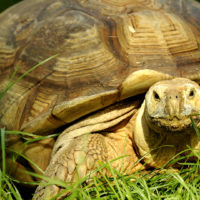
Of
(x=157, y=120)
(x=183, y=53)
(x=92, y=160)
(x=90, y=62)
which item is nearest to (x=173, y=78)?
(x=183, y=53)

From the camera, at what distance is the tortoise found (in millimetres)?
2430

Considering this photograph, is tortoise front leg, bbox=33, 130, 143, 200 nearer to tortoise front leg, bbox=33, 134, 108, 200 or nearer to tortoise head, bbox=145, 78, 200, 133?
tortoise front leg, bbox=33, 134, 108, 200

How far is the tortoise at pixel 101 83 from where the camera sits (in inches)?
95.7

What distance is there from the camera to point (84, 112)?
261 cm

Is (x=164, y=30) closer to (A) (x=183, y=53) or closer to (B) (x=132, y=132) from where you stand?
(A) (x=183, y=53)

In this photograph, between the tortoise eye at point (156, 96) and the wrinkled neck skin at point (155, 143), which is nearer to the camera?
the tortoise eye at point (156, 96)

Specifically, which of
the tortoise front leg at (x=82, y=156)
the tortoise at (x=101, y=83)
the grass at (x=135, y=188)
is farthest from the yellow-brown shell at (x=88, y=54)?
the grass at (x=135, y=188)

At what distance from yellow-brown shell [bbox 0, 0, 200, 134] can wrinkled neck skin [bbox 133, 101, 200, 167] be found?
1.04 feet

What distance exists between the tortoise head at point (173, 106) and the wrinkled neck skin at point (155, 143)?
0.27 meters

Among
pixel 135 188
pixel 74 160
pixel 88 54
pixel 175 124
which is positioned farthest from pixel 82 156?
pixel 88 54

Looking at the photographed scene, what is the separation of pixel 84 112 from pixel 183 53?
948 millimetres

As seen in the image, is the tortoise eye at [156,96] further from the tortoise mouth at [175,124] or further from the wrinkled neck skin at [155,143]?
the wrinkled neck skin at [155,143]

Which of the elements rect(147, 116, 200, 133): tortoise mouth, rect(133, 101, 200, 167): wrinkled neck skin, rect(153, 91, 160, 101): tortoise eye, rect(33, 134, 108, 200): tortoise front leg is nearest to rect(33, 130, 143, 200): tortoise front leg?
rect(33, 134, 108, 200): tortoise front leg

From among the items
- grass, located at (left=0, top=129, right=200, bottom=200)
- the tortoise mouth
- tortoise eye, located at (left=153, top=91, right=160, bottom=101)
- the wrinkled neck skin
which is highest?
tortoise eye, located at (left=153, top=91, right=160, bottom=101)
